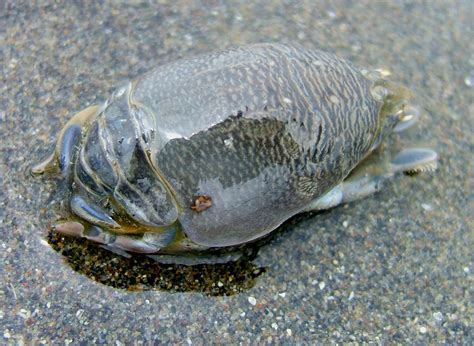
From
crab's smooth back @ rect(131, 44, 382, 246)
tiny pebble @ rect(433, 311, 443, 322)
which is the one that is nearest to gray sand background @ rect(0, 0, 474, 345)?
tiny pebble @ rect(433, 311, 443, 322)

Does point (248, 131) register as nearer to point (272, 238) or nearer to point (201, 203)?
point (201, 203)

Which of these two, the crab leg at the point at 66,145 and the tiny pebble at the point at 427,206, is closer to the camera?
the crab leg at the point at 66,145

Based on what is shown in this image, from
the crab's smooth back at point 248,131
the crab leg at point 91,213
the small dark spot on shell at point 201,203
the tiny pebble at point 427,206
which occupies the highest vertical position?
the crab's smooth back at point 248,131

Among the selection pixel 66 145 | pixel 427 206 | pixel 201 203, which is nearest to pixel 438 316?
pixel 427 206

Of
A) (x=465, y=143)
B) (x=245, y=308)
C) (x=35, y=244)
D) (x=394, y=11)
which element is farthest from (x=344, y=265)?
(x=394, y=11)

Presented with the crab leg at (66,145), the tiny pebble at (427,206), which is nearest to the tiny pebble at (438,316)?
the tiny pebble at (427,206)

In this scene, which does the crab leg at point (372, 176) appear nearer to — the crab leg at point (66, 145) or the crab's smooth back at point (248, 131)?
the crab's smooth back at point (248, 131)

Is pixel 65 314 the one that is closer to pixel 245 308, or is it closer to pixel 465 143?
pixel 245 308

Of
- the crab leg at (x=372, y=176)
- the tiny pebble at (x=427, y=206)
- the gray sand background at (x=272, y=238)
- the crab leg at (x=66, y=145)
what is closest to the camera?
the gray sand background at (x=272, y=238)
